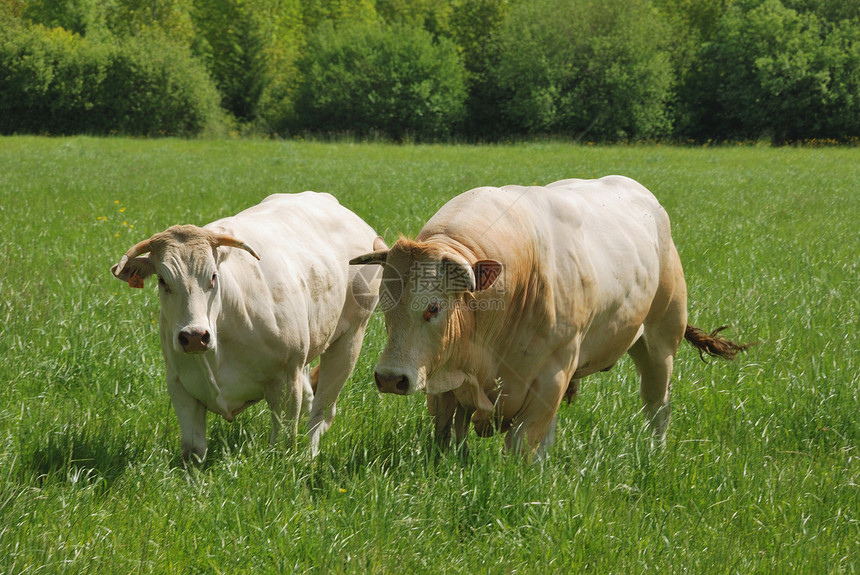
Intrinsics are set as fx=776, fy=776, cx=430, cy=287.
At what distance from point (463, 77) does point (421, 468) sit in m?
56.4

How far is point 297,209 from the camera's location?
5285 mm

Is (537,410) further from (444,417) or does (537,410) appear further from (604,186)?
(604,186)

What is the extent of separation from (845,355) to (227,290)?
4.30 m

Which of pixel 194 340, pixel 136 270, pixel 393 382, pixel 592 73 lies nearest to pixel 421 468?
pixel 393 382

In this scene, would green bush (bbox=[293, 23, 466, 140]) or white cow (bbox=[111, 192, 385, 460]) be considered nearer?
white cow (bbox=[111, 192, 385, 460])

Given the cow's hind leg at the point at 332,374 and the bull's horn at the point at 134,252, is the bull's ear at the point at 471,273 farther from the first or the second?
the cow's hind leg at the point at 332,374

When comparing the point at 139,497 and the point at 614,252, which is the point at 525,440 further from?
the point at 139,497

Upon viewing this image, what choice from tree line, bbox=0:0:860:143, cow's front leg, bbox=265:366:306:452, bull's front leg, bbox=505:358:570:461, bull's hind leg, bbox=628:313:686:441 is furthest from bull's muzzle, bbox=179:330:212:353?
tree line, bbox=0:0:860:143

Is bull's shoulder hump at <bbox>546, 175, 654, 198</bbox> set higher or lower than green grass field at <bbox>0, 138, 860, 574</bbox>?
higher

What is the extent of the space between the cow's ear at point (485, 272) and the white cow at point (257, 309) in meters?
0.72

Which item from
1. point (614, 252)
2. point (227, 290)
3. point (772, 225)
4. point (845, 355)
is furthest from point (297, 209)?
point (772, 225)

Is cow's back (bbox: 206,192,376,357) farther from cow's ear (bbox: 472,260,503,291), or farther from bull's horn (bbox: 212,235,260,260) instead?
cow's ear (bbox: 472,260,503,291)

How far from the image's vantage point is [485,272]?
344 cm

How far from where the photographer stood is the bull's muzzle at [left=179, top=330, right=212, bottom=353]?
3.64 m
